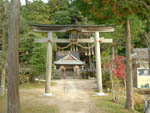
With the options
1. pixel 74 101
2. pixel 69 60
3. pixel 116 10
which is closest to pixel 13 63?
pixel 116 10

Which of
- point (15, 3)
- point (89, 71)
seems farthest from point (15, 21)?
point (89, 71)

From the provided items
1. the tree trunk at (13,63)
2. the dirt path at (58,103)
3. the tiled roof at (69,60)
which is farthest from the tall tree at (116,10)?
the tiled roof at (69,60)

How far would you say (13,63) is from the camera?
5051 mm

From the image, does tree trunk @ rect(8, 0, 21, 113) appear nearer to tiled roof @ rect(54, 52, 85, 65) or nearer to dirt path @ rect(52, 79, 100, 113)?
dirt path @ rect(52, 79, 100, 113)

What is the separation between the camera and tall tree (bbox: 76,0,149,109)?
5.46 meters

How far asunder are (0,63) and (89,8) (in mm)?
7035

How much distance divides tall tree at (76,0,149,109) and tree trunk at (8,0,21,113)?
261 centimetres

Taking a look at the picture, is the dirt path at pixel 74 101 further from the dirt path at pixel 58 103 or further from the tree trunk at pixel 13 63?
the tree trunk at pixel 13 63

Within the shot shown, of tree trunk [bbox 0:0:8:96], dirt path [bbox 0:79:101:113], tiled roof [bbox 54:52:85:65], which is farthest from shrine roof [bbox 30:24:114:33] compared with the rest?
tiled roof [bbox 54:52:85:65]

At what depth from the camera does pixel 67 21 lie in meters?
32.8

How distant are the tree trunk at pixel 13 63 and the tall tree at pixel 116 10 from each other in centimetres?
261

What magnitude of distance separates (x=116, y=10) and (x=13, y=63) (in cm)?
412

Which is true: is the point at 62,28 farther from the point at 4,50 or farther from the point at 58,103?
the point at 58,103

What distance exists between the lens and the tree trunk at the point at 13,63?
4.92m
